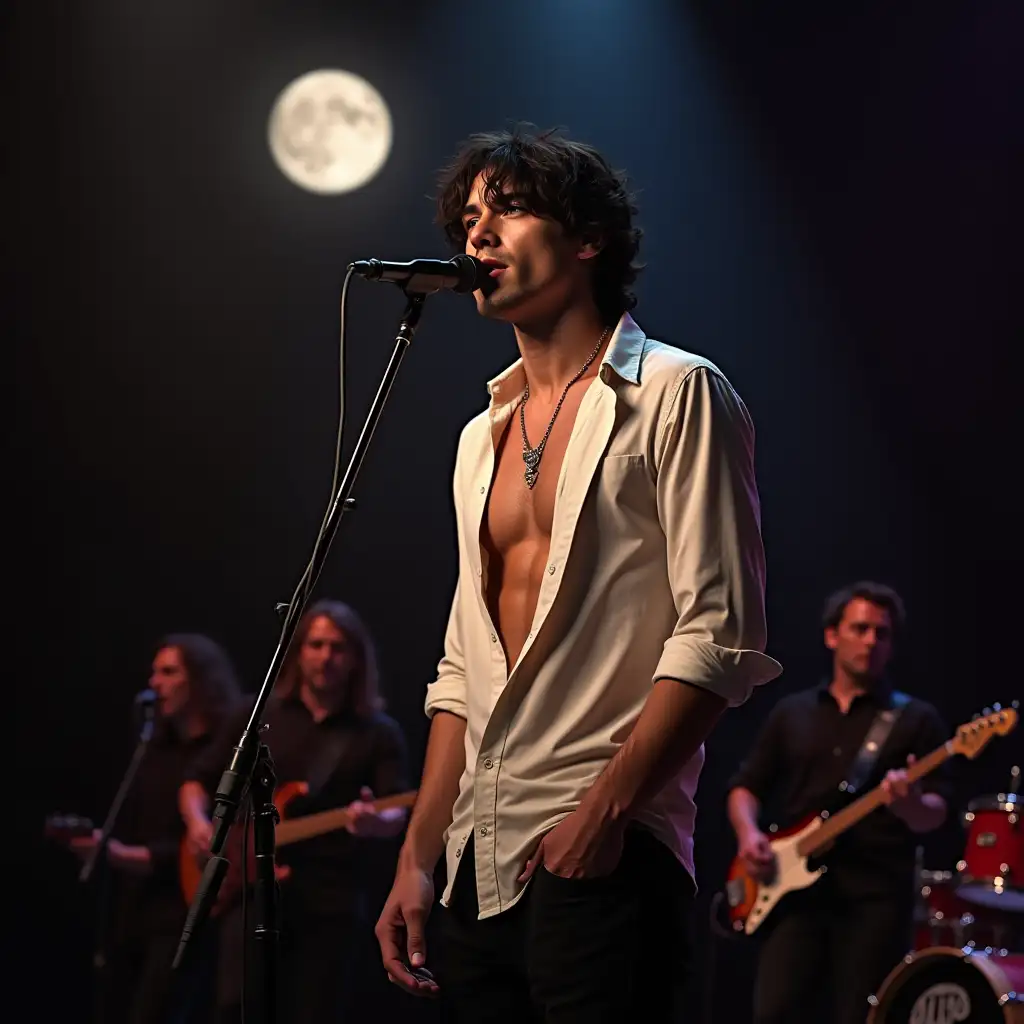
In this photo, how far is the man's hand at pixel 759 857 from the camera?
210 inches

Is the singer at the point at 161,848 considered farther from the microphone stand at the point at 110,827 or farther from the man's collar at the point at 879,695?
the man's collar at the point at 879,695

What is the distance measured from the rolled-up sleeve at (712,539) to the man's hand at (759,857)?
3.47m

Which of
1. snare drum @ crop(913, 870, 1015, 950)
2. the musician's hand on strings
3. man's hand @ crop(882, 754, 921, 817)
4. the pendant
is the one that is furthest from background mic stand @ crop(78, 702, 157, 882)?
the pendant

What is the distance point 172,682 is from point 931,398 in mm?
3666

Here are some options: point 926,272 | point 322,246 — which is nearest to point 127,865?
point 322,246

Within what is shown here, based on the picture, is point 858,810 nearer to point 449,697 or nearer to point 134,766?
point 134,766

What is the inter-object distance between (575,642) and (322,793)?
3688 millimetres

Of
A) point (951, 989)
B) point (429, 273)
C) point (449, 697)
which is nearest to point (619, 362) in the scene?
point (429, 273)

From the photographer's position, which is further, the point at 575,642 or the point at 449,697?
the point at 449,697

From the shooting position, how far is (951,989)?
4793 millimetres

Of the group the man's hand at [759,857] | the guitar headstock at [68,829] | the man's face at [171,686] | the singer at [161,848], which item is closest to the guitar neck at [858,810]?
the man's hand at [759,857]

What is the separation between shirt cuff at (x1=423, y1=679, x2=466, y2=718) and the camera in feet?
7.89

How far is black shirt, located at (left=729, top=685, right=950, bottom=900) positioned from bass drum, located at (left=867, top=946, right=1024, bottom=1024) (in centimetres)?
34

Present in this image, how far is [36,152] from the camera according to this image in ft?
23.7
